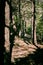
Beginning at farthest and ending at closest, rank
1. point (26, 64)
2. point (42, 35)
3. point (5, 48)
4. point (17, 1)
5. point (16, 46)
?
point (42, 35) → point (17, 1) → point (16, 46) → point (26, 64) → point (5, 48)

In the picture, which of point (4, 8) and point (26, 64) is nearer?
point (4, 8)

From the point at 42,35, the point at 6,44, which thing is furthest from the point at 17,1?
the point at 6,44

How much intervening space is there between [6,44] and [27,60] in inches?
264

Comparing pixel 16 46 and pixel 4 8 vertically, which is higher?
pixel 4 8

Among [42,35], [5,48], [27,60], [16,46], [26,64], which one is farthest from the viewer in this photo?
[42,35]

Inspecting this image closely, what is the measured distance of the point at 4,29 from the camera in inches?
302
